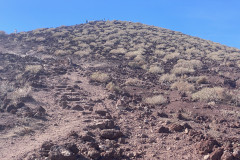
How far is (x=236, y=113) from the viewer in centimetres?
716

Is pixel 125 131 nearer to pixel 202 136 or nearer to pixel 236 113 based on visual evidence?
pixel 202 136

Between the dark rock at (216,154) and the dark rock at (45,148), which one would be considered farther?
the dark rock at (45,148)

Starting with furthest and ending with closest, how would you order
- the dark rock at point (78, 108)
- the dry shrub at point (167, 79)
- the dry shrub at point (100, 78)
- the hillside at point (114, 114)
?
the dry shrub at point (167, 79) < the dry shrub at point (100, 78) < the dark rock at point (78, 108) < the hillside at point (114, 114)

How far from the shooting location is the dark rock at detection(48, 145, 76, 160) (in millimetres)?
3910

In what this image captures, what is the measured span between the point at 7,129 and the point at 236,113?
7318 mm

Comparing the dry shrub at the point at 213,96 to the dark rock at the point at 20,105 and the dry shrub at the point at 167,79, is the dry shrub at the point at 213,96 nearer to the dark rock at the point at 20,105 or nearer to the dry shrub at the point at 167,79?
the dry shrub at the point at 167,79

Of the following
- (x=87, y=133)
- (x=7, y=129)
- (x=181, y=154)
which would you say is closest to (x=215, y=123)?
(x=181, y=154)

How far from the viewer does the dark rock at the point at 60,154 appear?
391 cm

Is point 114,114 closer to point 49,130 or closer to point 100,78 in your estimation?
point 49,130

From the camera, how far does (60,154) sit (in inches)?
155

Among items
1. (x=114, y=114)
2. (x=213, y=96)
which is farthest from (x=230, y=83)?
(x=114, y=114)

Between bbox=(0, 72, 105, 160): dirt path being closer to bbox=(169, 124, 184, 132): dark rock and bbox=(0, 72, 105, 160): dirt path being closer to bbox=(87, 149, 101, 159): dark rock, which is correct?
bbox=(87, 149, 101, 159): dark rock

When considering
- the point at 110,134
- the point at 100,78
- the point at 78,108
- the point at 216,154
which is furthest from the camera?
the point at 100,78

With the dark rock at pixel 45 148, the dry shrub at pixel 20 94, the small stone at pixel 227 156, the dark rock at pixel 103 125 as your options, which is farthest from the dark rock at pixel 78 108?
the small stone at pixel 227 156
